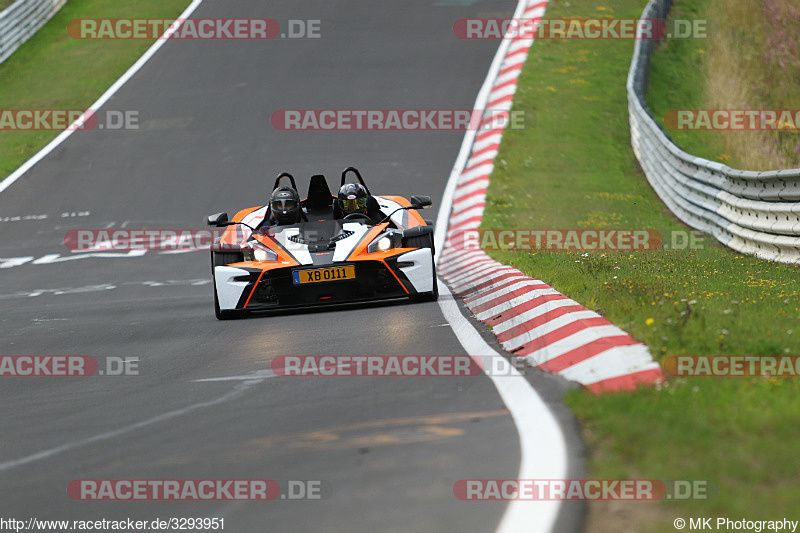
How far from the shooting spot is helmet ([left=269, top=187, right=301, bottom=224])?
1127 centimetres

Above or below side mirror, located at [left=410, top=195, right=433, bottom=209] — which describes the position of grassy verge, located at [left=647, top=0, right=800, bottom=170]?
above

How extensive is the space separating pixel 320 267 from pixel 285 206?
5.62ft

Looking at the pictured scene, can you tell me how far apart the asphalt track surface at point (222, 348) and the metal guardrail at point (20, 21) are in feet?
18.1

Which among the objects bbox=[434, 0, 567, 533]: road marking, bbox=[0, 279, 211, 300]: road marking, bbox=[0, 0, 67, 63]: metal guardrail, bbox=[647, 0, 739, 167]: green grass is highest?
bbox=[0, 0, 67, 63]: metal guardrail

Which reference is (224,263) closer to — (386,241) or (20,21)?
(386,241)

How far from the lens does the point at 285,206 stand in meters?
11.3

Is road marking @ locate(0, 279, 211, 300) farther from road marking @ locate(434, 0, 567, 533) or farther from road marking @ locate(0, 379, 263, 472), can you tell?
road marking @ locate(0, 379, 263, 472)

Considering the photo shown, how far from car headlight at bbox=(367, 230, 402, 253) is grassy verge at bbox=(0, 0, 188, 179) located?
13442 millimetres

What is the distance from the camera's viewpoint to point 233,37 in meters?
29.0

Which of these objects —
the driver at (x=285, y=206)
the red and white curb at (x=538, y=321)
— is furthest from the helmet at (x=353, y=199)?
the red and white curb at (x=538, y=321)

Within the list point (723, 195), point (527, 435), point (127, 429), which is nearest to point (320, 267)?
point (127, 429)

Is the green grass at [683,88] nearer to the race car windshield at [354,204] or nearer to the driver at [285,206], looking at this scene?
the race car windshield at [354,204]

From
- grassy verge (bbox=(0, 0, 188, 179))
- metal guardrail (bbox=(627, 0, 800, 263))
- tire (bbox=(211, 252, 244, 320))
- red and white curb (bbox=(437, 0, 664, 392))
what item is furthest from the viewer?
grassy verge (bbox=(0, 0, 188, 179))

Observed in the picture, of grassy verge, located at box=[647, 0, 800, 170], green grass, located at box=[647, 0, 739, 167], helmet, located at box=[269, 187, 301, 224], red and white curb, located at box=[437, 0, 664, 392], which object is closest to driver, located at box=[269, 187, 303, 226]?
helmet, located at box=[269, 187, 301, 224]
